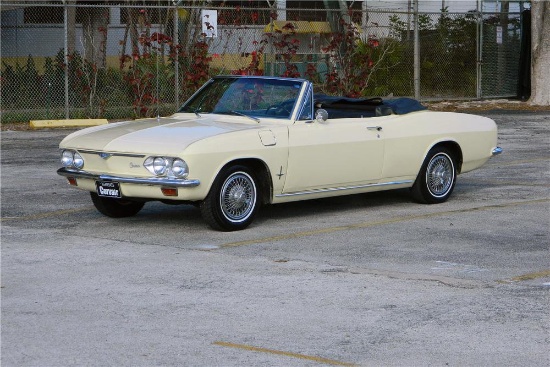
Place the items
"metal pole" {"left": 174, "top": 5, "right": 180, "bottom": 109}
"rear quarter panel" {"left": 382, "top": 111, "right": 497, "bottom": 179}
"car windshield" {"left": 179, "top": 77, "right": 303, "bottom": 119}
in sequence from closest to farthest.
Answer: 1. "car windshield" {"left": 179, "top": 77, "right": 303, "bottom": 119}
2. "rear quarter panel" {"left": 382, "top": 111, "right": 497, "bottom": 179}
3. "metal pole" {"left": 174, "top": 5, "right": 180, "bottom": 109}

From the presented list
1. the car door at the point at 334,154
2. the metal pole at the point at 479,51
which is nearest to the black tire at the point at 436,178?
the car door at the point at 334,154

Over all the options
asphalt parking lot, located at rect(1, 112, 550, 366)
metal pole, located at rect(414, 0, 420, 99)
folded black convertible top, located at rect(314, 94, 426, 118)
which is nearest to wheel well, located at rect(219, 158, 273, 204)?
asphalt parking lot, located at rect(1, 112, 550, 366)

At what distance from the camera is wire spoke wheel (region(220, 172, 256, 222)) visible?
974cm

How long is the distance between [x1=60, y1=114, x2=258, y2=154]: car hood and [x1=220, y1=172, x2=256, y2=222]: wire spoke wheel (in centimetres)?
45

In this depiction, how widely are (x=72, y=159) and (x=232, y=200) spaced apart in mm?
1595

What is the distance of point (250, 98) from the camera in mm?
10891

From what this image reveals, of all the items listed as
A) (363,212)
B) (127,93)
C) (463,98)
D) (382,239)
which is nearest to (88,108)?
(127,93)

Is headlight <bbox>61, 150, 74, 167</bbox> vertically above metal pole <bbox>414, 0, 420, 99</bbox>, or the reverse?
metal pole <bbox>414, 0, 420, 99</bbox>

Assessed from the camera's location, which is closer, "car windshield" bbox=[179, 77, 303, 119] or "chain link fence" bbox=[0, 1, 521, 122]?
"car windshield" bbox=[179, 77, 303, 119]

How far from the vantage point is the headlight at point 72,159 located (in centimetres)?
1004

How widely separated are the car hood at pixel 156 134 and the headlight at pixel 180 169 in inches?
4.1

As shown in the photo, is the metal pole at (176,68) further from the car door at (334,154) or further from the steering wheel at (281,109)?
the steering wheel at (281,109)

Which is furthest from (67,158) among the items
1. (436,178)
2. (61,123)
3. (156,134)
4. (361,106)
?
(61,123)

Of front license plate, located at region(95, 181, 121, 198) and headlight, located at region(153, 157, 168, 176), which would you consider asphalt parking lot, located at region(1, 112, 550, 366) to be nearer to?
front license plate, located at region(95, 181, 121, 198)
